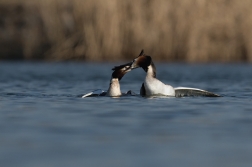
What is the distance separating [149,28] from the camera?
2383 cm

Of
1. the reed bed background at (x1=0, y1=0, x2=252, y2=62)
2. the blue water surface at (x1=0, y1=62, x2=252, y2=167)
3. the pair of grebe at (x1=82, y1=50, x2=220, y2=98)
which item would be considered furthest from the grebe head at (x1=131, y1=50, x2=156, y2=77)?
the reed bed background at (x1=0, y1=0, x2=252, y2=62)

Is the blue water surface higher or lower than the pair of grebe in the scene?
lower

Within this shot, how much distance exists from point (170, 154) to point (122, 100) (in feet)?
16.8

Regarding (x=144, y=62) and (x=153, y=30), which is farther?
(x=153, y=30)

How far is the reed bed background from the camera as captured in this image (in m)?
23.7

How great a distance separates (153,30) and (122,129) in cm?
1635

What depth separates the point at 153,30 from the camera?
939 inches

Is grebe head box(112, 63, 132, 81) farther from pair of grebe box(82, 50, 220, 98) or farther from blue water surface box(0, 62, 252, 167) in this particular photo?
blue water surface box(0, 62, 252, 167)

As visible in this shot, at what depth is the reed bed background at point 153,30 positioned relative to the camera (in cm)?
2372

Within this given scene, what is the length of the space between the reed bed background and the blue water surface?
8.98 m

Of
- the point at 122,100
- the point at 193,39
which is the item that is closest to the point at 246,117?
the point at 122,100

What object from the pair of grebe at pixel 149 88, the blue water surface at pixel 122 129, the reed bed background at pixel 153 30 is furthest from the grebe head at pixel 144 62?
the reed bed background at pixel 153 30

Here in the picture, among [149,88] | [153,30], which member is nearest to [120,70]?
[149,88]

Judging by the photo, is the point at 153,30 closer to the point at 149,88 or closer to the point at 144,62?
the point at 144,62
